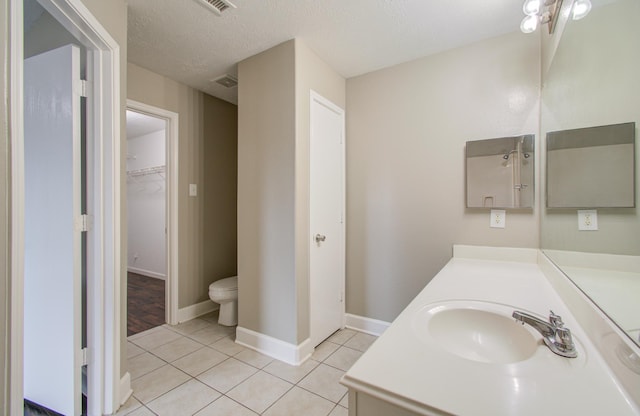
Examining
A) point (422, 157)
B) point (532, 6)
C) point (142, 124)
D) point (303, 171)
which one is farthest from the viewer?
point (142, 124)

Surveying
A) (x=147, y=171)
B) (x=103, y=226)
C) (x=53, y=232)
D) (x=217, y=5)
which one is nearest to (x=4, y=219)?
(x=103, y=226)

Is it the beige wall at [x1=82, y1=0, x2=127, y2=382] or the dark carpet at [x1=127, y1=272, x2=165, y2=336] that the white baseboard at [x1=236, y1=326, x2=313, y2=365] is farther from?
the dark carpet at [x1=127, y1=272, x2=165, y2=336]

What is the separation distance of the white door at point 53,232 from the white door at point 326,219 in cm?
142

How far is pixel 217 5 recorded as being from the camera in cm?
166

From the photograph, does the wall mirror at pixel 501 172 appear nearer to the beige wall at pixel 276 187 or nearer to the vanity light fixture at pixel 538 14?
the vanity light fixture at pixel 538 14

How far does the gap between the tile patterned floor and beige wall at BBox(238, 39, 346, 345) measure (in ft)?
0.76

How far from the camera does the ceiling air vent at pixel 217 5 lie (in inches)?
63.7

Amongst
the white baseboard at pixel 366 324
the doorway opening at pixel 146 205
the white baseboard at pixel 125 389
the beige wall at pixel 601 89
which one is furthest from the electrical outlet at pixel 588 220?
the doorway opening at pixel 146 205

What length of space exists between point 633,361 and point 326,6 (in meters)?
1.99

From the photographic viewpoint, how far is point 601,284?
2.76ft

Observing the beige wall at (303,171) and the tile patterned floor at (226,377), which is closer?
the tile patterned floor at (226,377)

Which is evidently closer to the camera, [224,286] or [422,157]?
[422,157]

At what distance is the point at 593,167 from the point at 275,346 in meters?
2.12

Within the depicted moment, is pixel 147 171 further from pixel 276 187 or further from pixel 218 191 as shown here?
pixel 276 187
